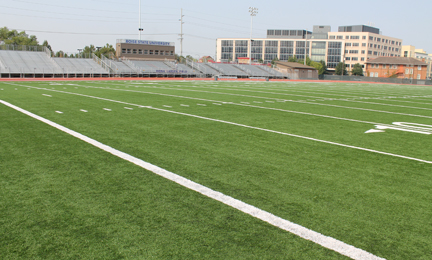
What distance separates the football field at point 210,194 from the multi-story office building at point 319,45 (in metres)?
121

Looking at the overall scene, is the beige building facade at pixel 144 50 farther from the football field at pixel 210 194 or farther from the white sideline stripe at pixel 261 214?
the white sideline stripe at pixel 261 214

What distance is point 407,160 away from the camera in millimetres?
6211

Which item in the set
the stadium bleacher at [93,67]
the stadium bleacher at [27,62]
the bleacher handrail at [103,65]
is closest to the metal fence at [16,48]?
the stadium bleacher at [93,67]

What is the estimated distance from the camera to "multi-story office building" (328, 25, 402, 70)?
131750mm

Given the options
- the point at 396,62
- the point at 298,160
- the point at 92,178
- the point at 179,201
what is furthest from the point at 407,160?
the point at 396,62

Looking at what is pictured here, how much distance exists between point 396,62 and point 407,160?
106 metres

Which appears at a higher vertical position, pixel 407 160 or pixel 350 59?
pixel 350 59

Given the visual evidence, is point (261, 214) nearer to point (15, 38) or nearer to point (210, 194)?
point (210, 194)

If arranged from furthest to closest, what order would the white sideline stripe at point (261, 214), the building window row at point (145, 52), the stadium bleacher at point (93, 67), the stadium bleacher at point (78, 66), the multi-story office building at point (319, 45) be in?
the multi-story office building at point (319, 45) < the building window row at point (145, 52) < the stadium bleacher at point (78, 66) < the stadium bleacher at point (93, 67) < the white sideline stripe at point (261, 214)

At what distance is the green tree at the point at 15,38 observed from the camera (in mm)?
81062

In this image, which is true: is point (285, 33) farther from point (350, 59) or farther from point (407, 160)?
point (407, 160)

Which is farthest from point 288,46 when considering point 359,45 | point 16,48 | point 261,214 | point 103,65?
point 261,214

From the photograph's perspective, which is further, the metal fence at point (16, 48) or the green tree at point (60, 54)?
the green tree at point (60, 54)

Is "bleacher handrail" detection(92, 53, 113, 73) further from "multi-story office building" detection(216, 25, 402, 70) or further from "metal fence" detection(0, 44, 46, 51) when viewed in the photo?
"multi-story office building" detection(216, 25, 402, 70)
